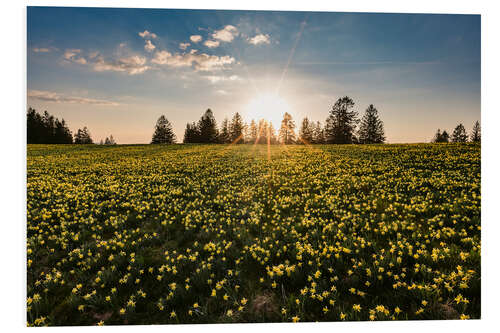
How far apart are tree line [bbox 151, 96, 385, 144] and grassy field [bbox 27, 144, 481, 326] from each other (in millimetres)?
1897

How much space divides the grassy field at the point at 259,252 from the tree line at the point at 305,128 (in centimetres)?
190

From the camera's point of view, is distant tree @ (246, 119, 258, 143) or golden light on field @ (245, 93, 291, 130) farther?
distant tree @ (246, 119, 258, 143)

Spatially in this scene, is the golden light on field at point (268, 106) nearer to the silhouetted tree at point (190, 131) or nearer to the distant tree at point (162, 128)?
the distant tree at point (162, 128)

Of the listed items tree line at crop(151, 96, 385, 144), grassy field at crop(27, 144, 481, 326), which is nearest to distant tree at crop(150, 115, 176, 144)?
tree line at crop(151, 96, 385, 144)

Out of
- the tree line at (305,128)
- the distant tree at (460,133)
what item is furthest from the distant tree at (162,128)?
the distant tree at (460,133)

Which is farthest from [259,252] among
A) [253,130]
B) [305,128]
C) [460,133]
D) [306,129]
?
[253,130]

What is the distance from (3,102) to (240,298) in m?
5.34

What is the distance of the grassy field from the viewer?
278 centimetres

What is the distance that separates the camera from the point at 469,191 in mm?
4754

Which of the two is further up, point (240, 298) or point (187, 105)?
point (187, 105)

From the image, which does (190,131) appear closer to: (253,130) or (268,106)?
(253,130)

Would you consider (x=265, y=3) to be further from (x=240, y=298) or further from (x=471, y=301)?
(x=471, y=301)

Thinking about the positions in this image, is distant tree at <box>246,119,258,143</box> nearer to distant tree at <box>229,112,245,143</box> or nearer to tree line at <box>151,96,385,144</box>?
tree line at <box>151,96,385,144</box>
